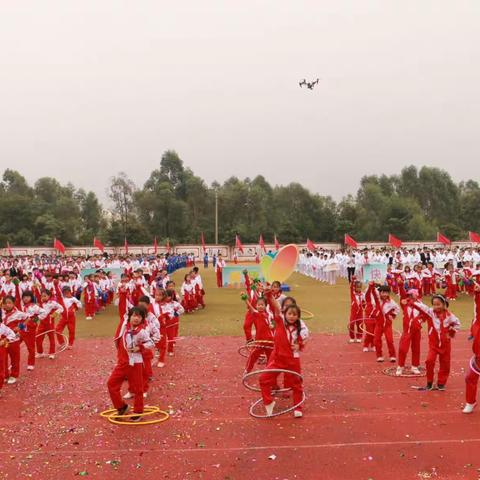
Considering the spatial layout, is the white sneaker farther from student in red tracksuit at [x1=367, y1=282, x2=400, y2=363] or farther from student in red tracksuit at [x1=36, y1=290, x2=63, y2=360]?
student in red tracksuit at [x1=36, y1=290, x2=63, y2=360]

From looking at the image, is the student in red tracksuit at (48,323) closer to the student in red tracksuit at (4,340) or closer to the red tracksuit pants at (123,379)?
the student in red tracksuit at (4,340)

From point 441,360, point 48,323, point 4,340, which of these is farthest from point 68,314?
point 441,360

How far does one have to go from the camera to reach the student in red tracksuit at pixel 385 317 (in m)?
10.2

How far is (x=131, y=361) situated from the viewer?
7.16m

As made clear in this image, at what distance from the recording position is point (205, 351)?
11.9m

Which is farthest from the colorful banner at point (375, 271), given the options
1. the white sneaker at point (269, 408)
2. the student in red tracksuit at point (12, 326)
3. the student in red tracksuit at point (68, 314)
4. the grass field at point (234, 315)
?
the student in red tracksuit at point (12, 326)

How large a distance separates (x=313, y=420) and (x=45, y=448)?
A: 362 centimetres

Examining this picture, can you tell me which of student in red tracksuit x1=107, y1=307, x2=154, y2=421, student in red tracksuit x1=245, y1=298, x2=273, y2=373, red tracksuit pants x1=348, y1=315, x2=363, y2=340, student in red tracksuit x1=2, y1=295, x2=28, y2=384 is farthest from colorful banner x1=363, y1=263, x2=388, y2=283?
student in red tracksuit x1=107, y1=307, x2=154, y2=421

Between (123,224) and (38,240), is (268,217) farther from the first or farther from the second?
(38,240)

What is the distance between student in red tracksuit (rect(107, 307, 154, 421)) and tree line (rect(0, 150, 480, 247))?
169ft

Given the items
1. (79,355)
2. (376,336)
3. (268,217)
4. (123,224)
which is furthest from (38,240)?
(376,336)

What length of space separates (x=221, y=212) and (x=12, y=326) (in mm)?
55711

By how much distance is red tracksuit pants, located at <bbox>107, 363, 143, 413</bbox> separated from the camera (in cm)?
711

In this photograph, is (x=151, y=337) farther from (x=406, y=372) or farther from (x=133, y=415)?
(x=406, y=372)
